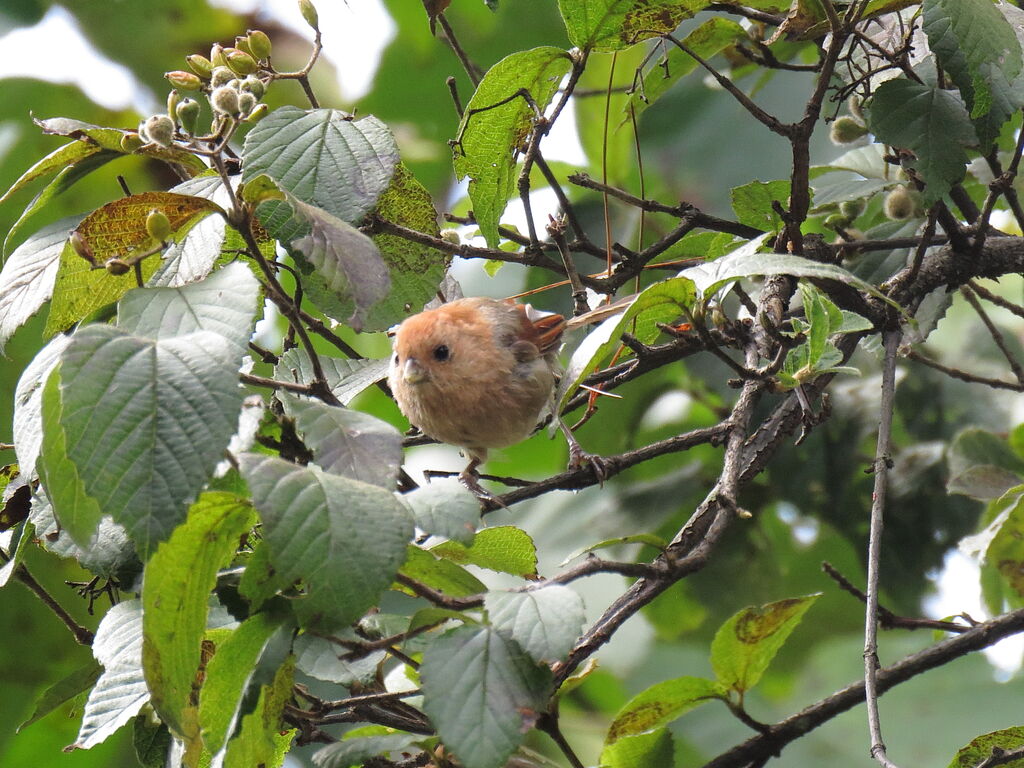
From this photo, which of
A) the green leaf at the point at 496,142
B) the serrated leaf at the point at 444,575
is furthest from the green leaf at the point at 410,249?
the serrated leaf at the point at 444,575

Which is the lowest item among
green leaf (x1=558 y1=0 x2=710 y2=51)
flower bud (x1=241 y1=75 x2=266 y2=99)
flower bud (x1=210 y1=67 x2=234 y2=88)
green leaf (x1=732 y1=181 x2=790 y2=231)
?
green leaf (x1=732 y1=181 x2=790 y2=231)

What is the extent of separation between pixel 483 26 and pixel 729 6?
1806 millimetres

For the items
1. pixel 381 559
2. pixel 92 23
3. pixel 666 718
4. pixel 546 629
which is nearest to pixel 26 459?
pixel 381 559

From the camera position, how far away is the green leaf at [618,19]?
1.69 m

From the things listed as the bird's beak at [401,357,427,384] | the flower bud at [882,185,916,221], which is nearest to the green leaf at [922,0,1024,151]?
the flower bud at [882,185,916,221]

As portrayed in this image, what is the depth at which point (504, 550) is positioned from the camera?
4.85ft

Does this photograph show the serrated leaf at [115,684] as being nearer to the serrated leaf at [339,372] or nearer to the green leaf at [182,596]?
the green leaf at [182,596]

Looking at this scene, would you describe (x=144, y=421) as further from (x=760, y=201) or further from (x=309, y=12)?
(x=760, y=201)

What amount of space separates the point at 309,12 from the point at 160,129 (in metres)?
0.51

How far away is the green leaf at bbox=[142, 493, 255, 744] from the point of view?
1.19 meters

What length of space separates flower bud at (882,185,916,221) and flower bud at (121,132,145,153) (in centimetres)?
168

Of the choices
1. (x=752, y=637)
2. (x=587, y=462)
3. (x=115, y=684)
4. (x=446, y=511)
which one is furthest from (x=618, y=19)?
(x=115, y=684)

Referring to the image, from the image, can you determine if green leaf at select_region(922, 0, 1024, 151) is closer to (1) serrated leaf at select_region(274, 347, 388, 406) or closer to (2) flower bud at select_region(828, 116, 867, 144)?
(2) flower bud at select_region(828, 116, 867, 144)

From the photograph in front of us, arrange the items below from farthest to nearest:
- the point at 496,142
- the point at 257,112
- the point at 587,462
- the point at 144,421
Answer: the point at 587,462 → the point at 496,142 → the point at 257,112 → the point at 144,421
